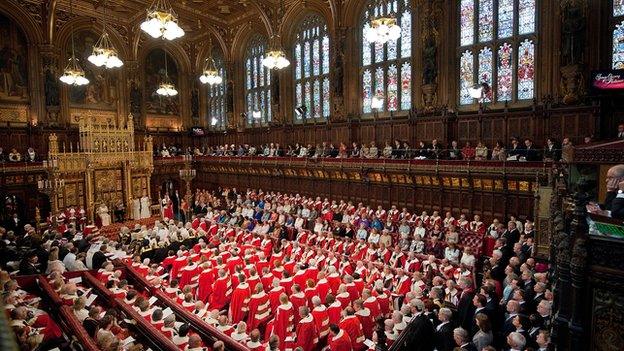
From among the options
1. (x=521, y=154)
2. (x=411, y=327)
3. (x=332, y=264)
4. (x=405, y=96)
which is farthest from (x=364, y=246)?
(x=405, y=96)

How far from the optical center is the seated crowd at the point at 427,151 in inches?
548

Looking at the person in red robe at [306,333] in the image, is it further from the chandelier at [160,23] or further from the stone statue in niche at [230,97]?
the stone statue in niche at [230,97]

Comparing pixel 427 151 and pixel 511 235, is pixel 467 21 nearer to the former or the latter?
pixel 427 151

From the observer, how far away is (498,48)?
55.1ft

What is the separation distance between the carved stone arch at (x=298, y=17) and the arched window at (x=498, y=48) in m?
8.54

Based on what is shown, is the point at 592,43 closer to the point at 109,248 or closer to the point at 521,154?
the point at 521,154

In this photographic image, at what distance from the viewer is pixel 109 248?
1276cm

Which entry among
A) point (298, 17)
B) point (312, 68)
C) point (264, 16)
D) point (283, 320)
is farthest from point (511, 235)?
point (264, 16)

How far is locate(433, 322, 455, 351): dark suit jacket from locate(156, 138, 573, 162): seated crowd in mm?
5254

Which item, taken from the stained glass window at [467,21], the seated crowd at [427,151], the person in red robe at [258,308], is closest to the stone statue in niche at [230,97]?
the seated crowd at [427,151]

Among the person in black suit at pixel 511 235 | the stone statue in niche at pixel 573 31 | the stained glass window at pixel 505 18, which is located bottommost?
the person in black suit at pixel 511 235

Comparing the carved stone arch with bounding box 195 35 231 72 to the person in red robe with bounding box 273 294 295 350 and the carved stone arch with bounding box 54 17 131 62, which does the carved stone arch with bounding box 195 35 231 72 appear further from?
the person in red robe with bounding box 273 294 295 350

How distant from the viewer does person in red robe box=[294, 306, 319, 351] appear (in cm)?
750

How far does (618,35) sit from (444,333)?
14035 mm
